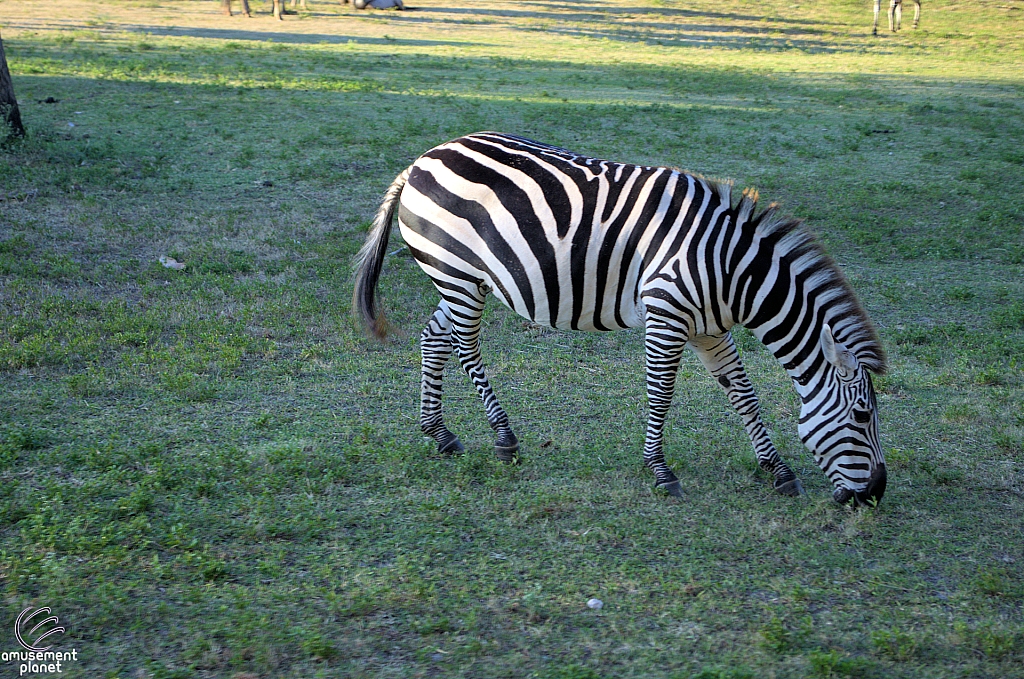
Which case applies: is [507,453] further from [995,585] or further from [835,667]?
[995,585]

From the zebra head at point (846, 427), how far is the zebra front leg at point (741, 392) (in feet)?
1.27

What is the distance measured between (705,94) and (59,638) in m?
16.7

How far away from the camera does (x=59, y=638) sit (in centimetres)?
366

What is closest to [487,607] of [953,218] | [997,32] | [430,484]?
[430,484]

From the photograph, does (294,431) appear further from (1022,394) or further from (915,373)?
(1022,394)

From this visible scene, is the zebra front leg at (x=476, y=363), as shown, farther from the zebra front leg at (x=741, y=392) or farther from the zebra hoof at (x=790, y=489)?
the zebra hoof at (x=790, y=489)

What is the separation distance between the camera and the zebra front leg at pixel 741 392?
538cm

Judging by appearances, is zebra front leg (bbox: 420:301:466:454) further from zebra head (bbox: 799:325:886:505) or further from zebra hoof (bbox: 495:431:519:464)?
zebra head (bbox: 799:325:886:505)

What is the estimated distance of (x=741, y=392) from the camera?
5422mm

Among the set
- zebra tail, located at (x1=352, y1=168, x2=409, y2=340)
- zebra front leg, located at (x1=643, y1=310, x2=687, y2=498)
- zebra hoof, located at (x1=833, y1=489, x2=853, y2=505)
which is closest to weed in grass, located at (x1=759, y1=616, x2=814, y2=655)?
zebra hoof, located at (x1=833, y1=489, x2=853, y2=505)

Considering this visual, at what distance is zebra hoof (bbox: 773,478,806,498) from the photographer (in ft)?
17.4

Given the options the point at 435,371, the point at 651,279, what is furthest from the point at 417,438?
the point at 651,279

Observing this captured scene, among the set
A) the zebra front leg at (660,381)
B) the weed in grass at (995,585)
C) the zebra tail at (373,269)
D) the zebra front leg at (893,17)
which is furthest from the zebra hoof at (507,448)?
the zebra front leg at (893,17)

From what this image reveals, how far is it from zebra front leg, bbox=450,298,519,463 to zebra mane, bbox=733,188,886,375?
5.64ft
